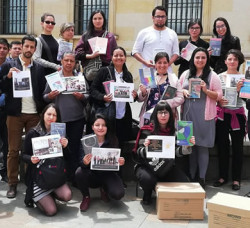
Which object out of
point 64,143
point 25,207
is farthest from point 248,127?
point 25,207

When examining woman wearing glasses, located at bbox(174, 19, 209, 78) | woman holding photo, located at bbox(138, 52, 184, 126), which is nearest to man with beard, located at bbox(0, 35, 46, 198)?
woman holding photo, located at bbox(138, 52, 184, 126)

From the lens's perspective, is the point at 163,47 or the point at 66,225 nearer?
the point at 66,225

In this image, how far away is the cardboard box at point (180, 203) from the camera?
4.14 meters

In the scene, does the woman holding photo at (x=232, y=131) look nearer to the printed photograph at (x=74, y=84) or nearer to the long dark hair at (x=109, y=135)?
the long dark hair at (x=109, y=135)

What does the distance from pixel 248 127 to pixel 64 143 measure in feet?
7.75

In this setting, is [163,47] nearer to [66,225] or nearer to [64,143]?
[64,143]

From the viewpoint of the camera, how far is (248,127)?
4.90 m

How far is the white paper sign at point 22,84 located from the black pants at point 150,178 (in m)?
1.67

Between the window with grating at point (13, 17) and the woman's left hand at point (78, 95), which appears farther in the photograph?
the window with grating at point (13, 17)

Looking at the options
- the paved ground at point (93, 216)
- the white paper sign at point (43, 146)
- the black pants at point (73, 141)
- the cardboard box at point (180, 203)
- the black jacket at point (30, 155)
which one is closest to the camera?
the paved ground at point (93, 216)

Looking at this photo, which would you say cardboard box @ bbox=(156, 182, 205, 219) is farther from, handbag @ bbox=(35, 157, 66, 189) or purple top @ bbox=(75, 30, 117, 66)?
purple top @ bbox=(75, 30, 117, 66)

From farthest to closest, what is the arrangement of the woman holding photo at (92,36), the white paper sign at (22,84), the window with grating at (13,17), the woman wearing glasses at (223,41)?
Answer: the window with grating at (13,17) < the woman wearing glasses at (223,41) < the woman holding photo at (92,36) < the white paper sign at (22,84)

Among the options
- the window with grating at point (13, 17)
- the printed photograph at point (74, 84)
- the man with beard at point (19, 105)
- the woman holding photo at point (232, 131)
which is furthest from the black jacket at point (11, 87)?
the window with grating at point (13, 17)

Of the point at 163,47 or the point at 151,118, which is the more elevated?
the point at 163,47
